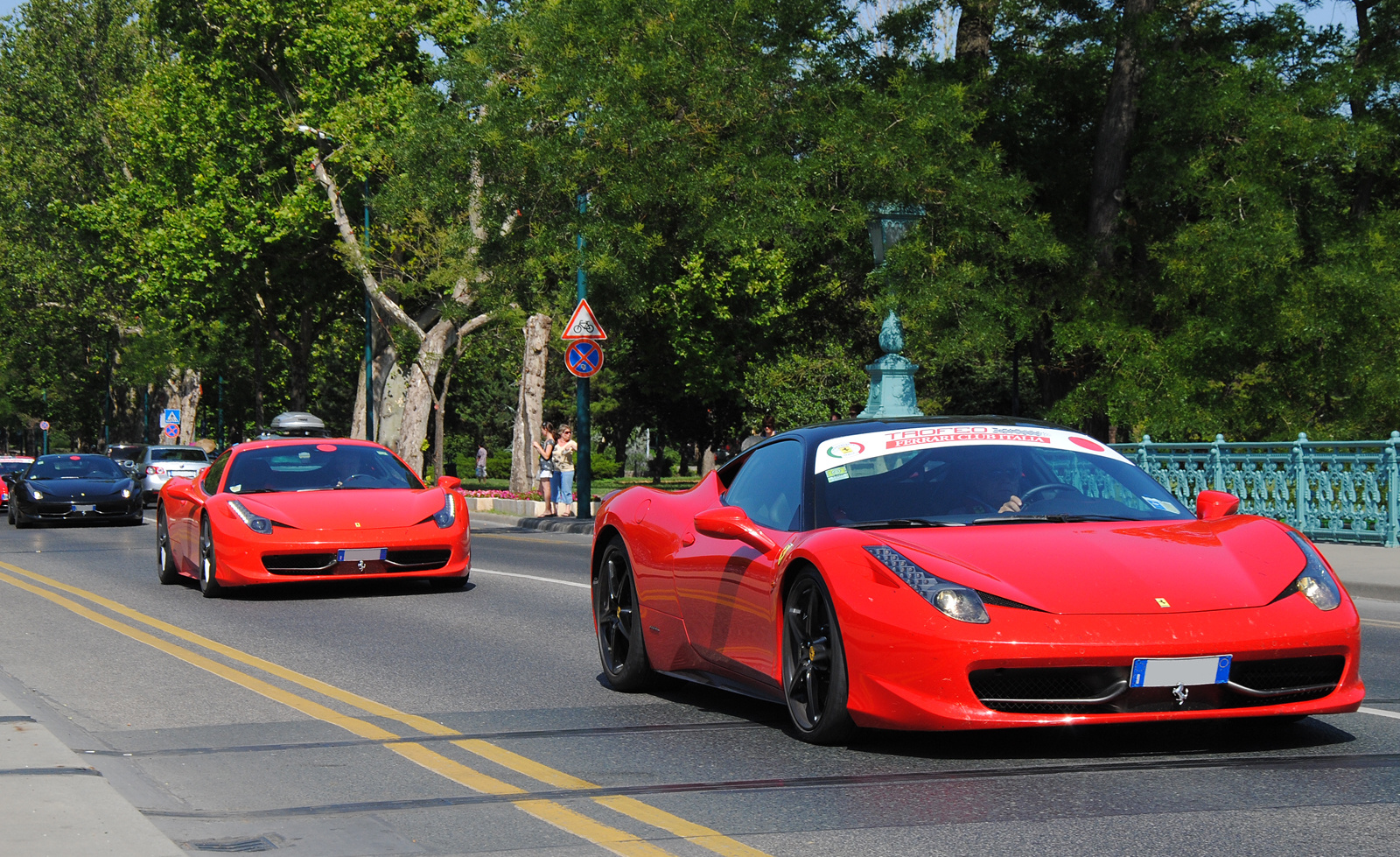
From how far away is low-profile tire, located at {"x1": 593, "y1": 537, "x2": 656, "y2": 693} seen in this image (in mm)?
8203

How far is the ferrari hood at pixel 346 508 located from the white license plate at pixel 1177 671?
9097mm

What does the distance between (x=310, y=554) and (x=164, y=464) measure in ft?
91.1

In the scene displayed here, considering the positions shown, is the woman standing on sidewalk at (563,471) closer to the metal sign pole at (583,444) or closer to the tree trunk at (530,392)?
the metal sign pole at (583,444)

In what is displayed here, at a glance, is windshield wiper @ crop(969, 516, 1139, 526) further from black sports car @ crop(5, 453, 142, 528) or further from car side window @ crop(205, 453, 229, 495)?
black sports car @ crop(5, 453, 142, 528)

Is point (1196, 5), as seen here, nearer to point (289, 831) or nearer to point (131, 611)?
point (131, 611)

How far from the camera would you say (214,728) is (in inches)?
293

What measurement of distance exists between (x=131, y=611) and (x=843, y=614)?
857cm

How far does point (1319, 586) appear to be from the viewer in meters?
6.20

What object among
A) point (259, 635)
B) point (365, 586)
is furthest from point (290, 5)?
point (259, 635)

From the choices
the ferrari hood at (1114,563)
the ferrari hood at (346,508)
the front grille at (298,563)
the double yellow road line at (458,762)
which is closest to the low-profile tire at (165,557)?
the ferrari hood at (346,508)

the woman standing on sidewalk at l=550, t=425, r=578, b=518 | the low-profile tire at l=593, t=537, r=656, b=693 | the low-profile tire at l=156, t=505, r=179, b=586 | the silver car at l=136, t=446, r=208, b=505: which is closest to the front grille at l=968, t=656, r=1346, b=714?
the low-profile tire at l=593, t=537, r=656, b=693

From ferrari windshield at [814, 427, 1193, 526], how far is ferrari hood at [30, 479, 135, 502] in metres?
24.1

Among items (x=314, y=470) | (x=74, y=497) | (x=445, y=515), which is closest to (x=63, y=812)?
(x=445, y=515)

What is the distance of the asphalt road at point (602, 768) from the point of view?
5098 mm
